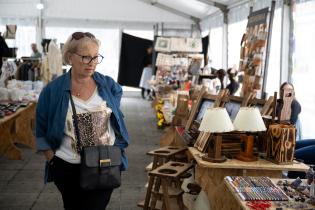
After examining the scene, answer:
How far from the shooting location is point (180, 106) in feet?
15.5

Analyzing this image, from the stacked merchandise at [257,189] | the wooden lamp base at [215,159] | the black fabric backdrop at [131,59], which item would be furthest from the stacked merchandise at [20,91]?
the black fabric backdrop at [131,59]

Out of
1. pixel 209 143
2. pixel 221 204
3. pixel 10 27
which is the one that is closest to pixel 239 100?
pixel 209 143

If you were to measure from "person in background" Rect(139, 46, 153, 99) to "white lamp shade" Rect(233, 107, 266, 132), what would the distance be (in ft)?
31.8

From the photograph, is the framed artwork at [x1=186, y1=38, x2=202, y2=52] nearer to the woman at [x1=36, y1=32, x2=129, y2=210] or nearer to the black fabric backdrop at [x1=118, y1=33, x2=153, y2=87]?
the black fabric backdrop at [x1=118, y1=33, x2=153, y2=87]

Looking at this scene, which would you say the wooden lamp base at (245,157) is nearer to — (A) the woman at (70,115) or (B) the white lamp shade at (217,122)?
(B) the white lamp shade at (217,122)

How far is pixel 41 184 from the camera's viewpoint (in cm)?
435

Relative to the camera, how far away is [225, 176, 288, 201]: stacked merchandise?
197 centimetres

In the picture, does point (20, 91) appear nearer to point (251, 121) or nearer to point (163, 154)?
point (163, 154)

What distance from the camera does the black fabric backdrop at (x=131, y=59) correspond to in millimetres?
13045

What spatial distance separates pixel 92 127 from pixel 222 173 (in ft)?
3.62

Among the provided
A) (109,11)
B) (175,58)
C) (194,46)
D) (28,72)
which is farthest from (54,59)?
(109,11)

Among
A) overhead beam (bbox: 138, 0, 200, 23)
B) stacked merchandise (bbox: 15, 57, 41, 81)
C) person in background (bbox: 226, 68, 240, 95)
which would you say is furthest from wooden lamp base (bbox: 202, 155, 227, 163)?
overhead beam (bbox: 138, 0, 200, 23)

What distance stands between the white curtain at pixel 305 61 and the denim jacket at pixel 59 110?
10.5ft

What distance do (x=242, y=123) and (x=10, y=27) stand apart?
628cm
